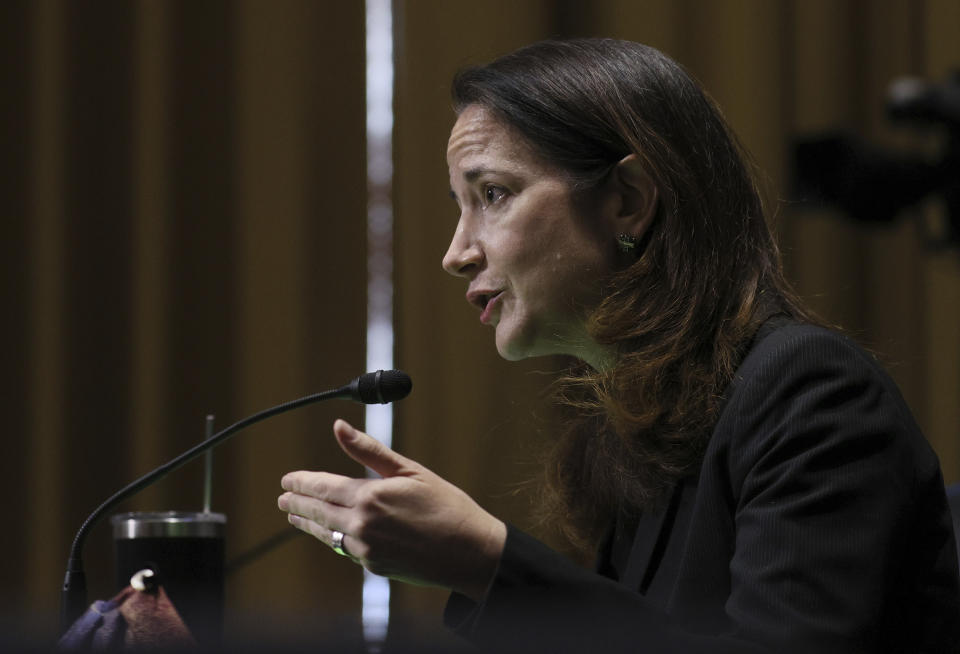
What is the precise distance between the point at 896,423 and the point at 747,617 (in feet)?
0.79

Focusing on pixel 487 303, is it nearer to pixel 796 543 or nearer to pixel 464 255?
pixel 464 255

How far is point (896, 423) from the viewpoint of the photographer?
1.07 m

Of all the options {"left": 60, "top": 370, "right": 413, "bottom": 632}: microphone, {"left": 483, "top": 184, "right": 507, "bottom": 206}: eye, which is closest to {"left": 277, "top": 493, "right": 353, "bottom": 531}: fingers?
{"left": 60, "top": 370, "right": 413, "bottom": 632}: microphone

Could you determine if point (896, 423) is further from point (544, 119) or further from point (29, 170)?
point (29, 170)

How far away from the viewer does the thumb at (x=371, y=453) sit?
0.95 m

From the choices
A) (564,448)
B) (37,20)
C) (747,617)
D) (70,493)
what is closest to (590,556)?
(564,448)

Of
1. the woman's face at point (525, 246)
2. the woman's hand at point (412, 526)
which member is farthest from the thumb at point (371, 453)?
the woman's face at point (525, 246)

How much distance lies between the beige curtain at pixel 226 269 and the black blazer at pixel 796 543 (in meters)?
1.29

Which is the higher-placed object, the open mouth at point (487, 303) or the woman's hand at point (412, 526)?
the open mouth at point (487, 303)

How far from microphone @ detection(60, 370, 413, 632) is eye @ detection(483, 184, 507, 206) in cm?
33

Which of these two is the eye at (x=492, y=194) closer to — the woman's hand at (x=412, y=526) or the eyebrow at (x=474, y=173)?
the eyebrow at (x=474, y=173)

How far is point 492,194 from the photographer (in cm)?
142

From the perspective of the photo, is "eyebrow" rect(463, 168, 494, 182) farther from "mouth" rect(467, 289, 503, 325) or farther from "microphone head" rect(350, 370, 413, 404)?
"microphone head" rect(350, 370, 413, 404)

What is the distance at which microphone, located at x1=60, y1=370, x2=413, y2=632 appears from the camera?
1105mm
